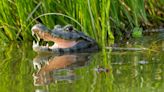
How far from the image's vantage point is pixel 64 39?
548 cm

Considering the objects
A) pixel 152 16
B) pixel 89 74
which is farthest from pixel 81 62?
pixel 152 16

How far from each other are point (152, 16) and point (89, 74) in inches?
93.8

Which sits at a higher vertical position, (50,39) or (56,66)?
(50,39)

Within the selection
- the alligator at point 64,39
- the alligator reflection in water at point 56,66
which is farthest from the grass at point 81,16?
the alligator reflection in water at point 56,66

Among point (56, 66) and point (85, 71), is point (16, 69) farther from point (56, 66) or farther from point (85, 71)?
point (85, 71)

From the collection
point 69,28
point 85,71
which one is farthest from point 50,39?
point 85,71

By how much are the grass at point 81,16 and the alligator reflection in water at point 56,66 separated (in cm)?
41

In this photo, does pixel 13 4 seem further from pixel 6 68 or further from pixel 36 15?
pixel 6 68

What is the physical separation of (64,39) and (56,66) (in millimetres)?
737

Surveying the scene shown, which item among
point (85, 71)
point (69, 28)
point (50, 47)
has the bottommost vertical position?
point (85, 71)

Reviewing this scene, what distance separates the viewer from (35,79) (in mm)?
4285

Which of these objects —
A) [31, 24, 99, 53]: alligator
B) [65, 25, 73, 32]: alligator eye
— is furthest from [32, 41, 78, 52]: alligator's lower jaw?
[65, 25, 73, 32]: alligator eye

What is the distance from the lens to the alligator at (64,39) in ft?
17.7

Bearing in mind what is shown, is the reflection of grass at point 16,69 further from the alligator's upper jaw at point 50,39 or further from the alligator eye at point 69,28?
the alligator eye at point 69,28
